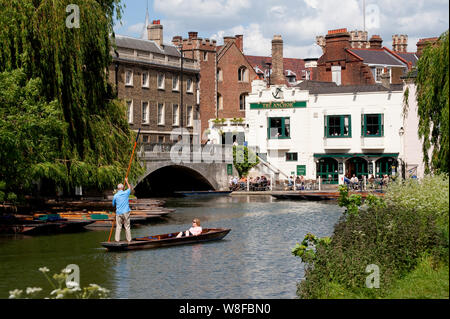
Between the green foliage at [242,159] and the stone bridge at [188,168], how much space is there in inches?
16.2

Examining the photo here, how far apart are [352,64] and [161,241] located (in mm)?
48296

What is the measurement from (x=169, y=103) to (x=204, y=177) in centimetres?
1273

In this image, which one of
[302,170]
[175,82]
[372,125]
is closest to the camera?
[372,125]

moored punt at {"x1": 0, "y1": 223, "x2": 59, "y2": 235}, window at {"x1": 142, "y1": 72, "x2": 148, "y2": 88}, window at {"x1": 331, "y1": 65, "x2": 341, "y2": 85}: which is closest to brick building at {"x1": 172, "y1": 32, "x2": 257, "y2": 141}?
window at {"x1": 142, "y1": 72, "x2": 148, "y2": 88}

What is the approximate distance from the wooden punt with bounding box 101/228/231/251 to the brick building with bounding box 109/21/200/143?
1481 inches

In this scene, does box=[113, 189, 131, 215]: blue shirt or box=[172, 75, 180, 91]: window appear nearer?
box=[113, 189, 131, 215]: blue shirt

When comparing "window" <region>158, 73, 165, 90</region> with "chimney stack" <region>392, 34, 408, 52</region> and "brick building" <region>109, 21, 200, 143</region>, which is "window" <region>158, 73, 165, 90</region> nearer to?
"brick building" <region>109, 21, 200, 143</region>

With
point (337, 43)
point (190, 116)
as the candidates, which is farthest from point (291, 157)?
point (190, 116)

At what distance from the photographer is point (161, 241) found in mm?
26297

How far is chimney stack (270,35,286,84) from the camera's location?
2825 inches

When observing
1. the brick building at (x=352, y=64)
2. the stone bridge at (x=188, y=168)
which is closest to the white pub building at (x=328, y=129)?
the stone bridge at (x=188, y=168)

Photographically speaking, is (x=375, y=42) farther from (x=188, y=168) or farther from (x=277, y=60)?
(x=188, y=168)

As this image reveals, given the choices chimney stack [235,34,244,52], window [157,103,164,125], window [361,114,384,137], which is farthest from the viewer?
chimney stack [235,34,244,52]

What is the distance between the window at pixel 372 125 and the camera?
61.2 meters
